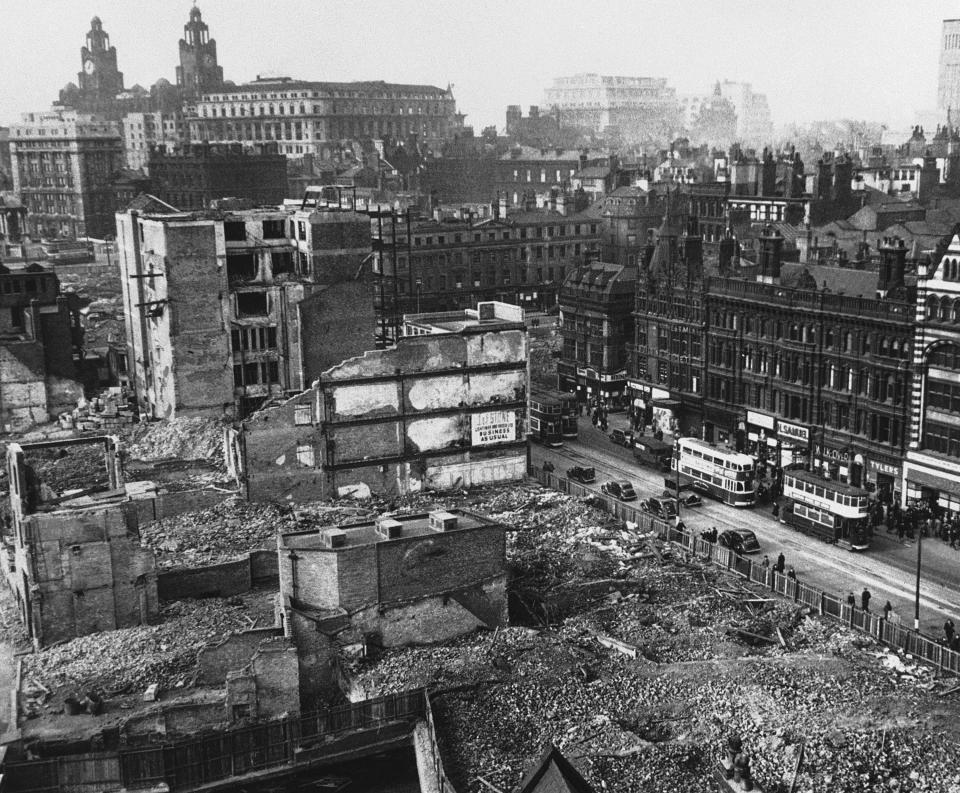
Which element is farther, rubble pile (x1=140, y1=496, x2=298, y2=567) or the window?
the window

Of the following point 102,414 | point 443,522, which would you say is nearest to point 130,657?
point 443,522

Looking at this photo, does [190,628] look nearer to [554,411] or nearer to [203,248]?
[203,248]

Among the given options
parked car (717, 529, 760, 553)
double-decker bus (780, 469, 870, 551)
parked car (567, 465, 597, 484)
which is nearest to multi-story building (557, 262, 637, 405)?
parked car (567, 465, 597, 484)

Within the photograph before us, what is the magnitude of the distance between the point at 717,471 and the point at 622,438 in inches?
525

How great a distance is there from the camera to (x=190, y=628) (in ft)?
155

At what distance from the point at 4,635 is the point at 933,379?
46.7 meters

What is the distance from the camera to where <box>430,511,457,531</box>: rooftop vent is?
45594 mm

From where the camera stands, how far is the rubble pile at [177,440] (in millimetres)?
69625

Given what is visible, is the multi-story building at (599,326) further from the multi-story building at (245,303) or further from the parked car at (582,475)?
the multi-story building at (245,303)

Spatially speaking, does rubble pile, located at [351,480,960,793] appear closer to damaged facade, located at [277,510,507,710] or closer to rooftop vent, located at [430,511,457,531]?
damaged facade, located at [277,510,507,710]

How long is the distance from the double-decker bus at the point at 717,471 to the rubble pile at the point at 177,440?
27.3 m

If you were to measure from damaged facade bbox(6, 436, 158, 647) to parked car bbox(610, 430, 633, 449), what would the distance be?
38.2 m

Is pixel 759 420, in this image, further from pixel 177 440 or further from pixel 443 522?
pixel 177 440

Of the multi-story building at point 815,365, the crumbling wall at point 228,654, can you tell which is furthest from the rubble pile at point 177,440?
the multi-story building at point 815,365
